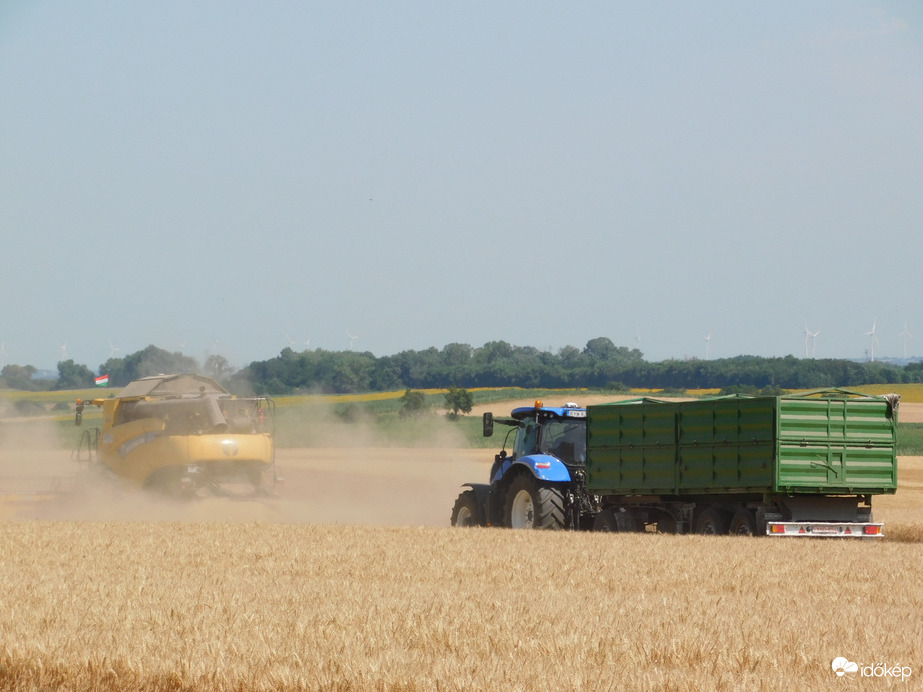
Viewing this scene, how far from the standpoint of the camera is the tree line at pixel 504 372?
78312 millimetres

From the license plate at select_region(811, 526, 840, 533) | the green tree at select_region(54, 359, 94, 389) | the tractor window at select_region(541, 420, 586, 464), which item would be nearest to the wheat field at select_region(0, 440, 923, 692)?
the license plate at select_region(811, 526, 840, 533)

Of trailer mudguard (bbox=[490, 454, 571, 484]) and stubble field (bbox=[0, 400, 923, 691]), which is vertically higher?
trailer mudguard (bbox=[490, 454, 571, 484])

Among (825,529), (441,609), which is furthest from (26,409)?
(441,609)

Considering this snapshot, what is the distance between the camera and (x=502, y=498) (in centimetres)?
2141

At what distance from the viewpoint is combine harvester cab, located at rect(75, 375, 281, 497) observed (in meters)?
25.8

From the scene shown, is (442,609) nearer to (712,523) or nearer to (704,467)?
(704,467)

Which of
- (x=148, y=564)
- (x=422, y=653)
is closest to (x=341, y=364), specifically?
(x=148, y=564)

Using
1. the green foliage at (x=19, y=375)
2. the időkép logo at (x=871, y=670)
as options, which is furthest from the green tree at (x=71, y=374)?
the időkép logo at (x=871, y=670)

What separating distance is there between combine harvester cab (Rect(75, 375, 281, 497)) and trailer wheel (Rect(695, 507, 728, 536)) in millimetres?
10316

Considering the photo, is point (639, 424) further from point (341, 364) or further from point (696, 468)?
point (341, 364)

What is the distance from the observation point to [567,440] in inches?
863

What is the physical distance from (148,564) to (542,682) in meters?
8.20

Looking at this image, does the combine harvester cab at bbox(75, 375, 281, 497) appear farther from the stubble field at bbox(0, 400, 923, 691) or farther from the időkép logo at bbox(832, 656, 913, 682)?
the időkép logo at bbox(832, 656, 913, 682)

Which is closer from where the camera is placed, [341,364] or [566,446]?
[566,446]
